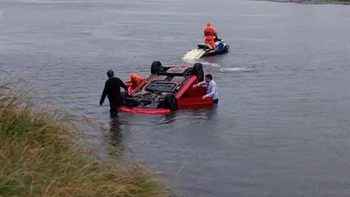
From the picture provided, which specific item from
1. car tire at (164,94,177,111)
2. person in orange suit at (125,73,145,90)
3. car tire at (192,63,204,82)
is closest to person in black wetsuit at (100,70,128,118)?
car tire at (164,94,177,111)

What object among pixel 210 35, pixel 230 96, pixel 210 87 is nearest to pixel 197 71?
pixel 210 87

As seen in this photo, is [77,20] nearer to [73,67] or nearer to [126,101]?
[73,67]

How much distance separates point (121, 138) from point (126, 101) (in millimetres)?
3575

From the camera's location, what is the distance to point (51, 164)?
8359 mm

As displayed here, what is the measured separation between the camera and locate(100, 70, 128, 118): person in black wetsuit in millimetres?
19859

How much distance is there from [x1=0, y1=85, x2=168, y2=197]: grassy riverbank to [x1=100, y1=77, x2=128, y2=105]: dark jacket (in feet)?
30.9

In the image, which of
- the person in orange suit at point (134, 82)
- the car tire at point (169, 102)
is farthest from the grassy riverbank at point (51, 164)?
the person in orange suit at point (134, 82)

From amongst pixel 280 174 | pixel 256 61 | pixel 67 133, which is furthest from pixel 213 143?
pixel 256 61

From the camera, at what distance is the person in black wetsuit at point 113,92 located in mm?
19859

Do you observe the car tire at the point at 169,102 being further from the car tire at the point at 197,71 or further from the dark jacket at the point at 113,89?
the car tire at the point at 197,71

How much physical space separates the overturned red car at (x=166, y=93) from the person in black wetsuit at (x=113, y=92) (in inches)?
12.6

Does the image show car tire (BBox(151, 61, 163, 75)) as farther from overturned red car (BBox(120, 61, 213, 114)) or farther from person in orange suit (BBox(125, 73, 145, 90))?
person in orange suit (BBox(125, 73, 145, 90))

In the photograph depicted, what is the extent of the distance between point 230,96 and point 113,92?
6098mm

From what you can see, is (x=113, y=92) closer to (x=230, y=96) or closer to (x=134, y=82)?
(x=134, y=82)
